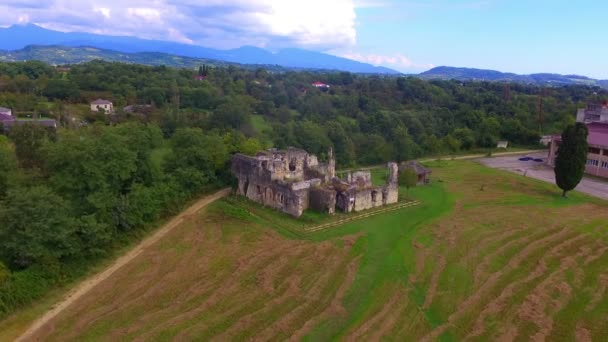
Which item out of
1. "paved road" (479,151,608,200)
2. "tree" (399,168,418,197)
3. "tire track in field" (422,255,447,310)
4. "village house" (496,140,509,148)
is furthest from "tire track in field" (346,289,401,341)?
"village house" (496,140,509,148)

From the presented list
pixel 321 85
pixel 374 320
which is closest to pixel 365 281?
pixel 374 320

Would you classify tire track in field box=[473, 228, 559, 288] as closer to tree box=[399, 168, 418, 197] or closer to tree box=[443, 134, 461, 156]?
tree box=[399, 168, 418, 197]

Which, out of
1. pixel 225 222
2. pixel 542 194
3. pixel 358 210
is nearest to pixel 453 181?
pixel 542 194

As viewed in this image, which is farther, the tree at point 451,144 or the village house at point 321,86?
the village house at point 321,86

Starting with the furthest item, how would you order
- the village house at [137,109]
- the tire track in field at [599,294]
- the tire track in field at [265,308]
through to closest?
the village house at [137,109] < the tire track in field at [599,294] < the tire track in field at [265,308]

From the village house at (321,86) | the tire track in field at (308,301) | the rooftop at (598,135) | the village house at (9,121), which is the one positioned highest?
the village house at (321,86)

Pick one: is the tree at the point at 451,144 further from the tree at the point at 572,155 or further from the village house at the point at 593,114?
the tree at the point at 572,155

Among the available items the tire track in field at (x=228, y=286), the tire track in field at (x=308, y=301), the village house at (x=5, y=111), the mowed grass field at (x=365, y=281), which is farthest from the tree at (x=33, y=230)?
the village house at (x=5, y=111)
